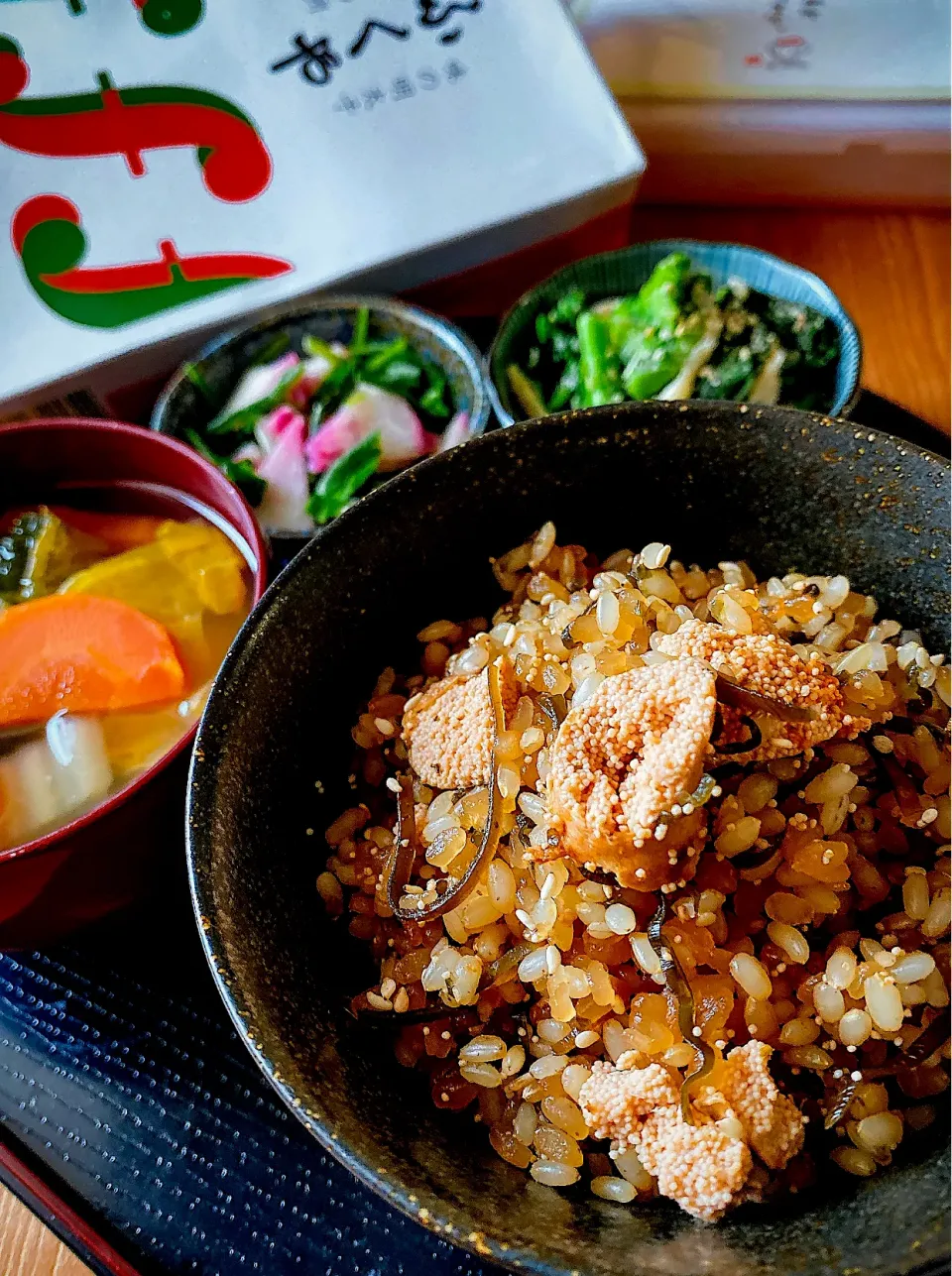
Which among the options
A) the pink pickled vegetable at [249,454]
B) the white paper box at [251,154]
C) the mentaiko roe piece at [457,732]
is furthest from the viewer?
the pink pickled vegetable at [249,454]

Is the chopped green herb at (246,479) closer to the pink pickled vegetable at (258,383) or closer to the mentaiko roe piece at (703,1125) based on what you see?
the pink pickled vegetable at (258,383)

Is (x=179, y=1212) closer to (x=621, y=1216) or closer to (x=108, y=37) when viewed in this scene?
(x=621, y=1216)

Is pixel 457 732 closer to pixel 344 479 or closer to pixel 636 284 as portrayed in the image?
pixel 344 479

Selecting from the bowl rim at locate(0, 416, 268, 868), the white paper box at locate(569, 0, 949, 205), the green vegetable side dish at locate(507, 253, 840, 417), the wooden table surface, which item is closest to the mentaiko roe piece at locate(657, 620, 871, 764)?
the bowl rim at locate(0, 416, 268, 868)

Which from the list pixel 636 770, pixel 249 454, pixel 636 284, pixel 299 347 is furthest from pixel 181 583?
pixel 636 284

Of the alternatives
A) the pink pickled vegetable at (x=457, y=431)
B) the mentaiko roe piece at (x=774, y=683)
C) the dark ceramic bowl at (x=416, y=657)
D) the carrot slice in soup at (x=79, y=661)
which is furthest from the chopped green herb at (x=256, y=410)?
the mentaiko roe piece at (x=774, y=683)

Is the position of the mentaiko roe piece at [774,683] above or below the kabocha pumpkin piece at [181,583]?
above

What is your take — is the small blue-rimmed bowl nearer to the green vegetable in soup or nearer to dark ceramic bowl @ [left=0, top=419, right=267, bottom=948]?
dark ceramic bowl @ [left=0, top=419, right=267, bottom=948]
